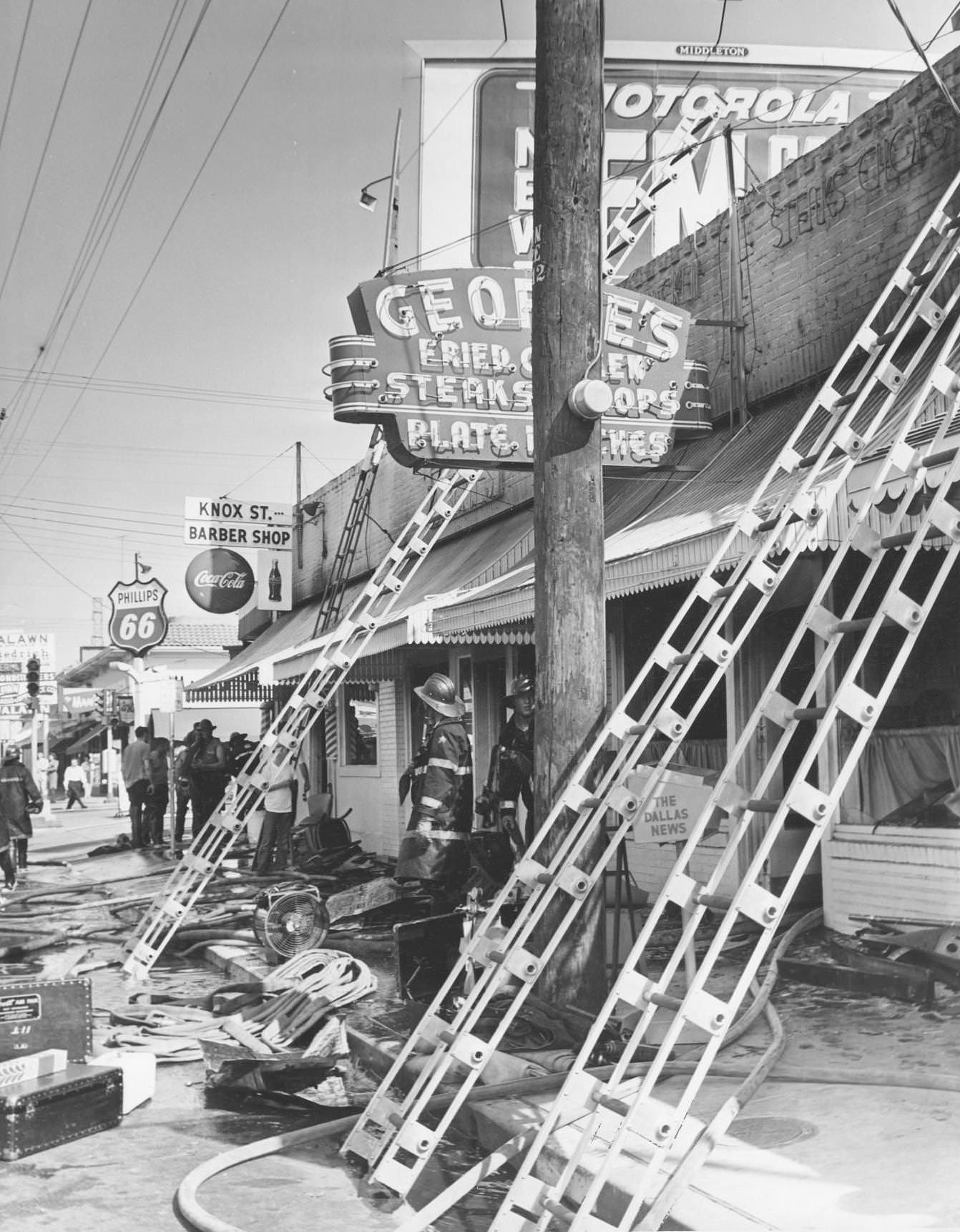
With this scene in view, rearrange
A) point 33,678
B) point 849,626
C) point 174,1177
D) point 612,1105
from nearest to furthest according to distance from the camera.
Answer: point 612,1105 → point 849,626 → point 174,1177 → point 33,678

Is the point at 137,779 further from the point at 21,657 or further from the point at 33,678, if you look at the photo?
the point at 21,657

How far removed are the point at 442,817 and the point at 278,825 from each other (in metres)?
6.55

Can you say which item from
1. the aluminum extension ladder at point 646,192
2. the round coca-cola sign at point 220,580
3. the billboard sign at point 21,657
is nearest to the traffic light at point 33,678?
the billboard sign at point 21,657

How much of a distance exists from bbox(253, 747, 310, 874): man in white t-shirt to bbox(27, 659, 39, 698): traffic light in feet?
58.4

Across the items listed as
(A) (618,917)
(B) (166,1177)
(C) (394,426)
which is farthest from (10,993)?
(C) (394,426)

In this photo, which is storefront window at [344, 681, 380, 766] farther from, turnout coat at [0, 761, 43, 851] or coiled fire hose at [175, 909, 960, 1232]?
coiled fire hose at [175, 909, 960, 1232]

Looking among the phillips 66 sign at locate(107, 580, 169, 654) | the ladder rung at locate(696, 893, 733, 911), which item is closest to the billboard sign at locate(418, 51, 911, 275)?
the phillips 66 sign at locate(107, 580, 169, 654)

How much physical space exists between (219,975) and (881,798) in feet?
17.3

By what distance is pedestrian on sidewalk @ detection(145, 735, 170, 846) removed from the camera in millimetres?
21031

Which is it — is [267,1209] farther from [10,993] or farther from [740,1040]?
[740,1040]

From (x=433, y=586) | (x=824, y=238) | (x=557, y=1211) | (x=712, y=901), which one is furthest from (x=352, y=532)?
(x=557, y=1211)

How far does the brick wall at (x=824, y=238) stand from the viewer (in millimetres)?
8898

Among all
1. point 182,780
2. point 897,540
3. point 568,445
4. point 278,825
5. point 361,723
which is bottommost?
point 278,825

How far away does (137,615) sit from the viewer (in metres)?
25.2
